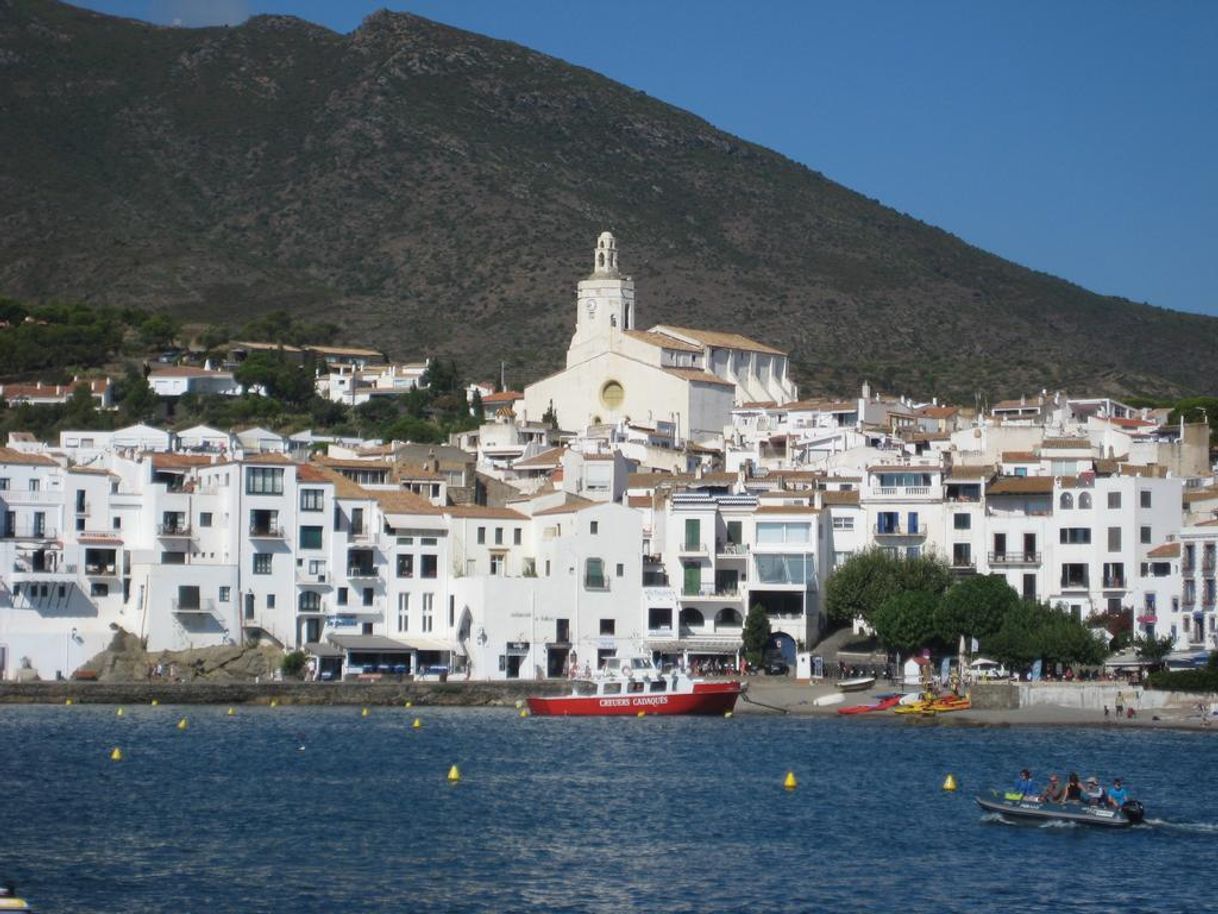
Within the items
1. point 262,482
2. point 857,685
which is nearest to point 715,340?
point 262,482

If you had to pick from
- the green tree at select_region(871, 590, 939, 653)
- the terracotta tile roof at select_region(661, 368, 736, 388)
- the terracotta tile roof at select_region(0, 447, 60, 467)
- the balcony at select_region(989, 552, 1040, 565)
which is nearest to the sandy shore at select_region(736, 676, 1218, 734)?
the green tree at select_region(871, 590, 939, 653)

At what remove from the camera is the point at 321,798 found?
5312cm

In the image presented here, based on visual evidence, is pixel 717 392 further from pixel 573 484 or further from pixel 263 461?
pixel 263 461

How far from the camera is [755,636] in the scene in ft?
263

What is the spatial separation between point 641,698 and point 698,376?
162 ft

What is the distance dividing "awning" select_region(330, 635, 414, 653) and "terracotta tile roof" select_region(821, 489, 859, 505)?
54.4ft

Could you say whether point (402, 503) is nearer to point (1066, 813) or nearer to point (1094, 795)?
point (1066, 813)

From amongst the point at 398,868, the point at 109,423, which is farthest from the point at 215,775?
the point at 109,423

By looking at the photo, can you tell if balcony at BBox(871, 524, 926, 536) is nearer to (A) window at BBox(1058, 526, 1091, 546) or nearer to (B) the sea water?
(A) window at BBox(1058, 526, 1091, 546)

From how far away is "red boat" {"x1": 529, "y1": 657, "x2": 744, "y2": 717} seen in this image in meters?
73.4

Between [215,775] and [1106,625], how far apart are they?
114 feet

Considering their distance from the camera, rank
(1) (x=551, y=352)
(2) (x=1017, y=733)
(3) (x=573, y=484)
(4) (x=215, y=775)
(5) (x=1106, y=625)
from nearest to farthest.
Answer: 1. (4) (x=215, y=775)
2. (2) (x=1017, y=733)
3. (5) (x=1106, y=625)
4. (3) (x=573, y=484)
5. (1) (x=551, y=352)

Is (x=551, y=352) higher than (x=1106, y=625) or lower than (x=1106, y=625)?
higher

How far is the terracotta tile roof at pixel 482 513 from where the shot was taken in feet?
276
